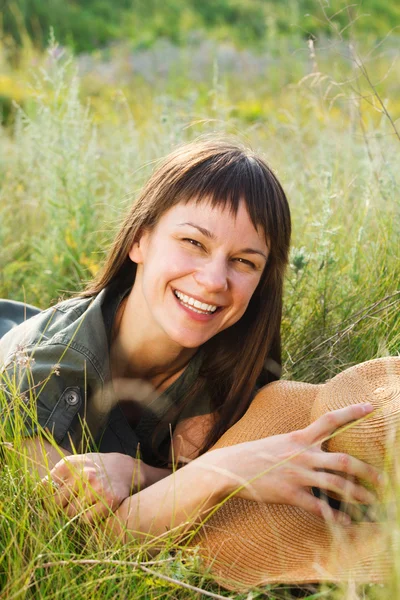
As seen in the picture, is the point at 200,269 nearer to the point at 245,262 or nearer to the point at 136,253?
the point at 245,262

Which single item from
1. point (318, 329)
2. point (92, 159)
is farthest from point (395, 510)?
point (92, 159)

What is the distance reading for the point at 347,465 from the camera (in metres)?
1.87

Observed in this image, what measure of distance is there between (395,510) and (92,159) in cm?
303

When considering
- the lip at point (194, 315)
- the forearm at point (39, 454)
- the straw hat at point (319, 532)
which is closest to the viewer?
the straw hat at point (319, 532)

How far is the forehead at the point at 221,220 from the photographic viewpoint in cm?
234

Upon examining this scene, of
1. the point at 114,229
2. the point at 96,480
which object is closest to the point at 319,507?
the point at 96,480

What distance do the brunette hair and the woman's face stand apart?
5cm

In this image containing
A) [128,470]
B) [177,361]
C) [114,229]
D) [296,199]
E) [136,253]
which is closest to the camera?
[128,470]

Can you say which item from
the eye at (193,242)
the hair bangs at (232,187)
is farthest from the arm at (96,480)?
the hair bangs at (232,187)

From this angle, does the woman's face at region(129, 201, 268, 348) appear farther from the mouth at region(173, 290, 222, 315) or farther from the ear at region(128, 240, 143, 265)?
the ear at region(128, 240, 143, 265)

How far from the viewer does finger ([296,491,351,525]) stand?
1.89 meters

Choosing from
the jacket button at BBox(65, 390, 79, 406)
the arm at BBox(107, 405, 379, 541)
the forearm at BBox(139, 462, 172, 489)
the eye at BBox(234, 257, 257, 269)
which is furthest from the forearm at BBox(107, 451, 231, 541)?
the eye at BBox(234, 257, 257, 269)

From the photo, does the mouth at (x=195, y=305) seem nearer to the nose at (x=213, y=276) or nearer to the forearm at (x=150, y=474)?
the nose at (x=213, y=276)

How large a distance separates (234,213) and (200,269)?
20cm
